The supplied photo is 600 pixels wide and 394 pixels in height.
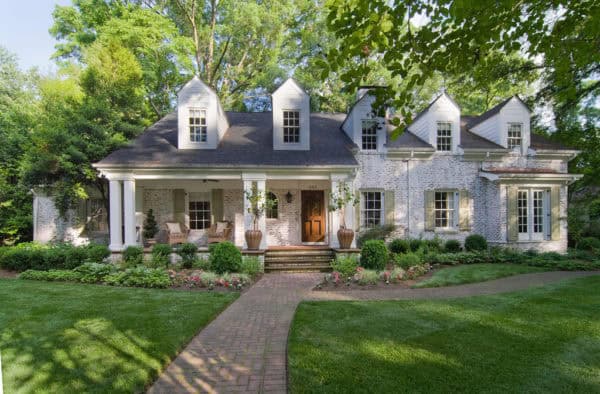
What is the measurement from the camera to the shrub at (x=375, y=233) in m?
13.4

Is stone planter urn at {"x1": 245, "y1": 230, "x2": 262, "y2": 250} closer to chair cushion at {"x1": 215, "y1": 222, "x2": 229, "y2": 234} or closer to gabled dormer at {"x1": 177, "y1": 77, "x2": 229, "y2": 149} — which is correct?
chair cushion at {"x1": 215, "y1": 222, "x2": 229, "y2": 234}

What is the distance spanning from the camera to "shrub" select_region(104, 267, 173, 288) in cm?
901

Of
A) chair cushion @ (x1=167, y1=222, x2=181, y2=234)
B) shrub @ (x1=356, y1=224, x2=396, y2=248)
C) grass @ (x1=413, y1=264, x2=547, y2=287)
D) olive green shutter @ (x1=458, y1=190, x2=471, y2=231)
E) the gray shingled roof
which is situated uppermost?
the gray shingled roof

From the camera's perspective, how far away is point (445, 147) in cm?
1473

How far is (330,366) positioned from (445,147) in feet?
42.8

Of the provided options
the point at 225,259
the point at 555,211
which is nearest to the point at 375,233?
the point at 225,259

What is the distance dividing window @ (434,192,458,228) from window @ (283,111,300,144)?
6.76 metres

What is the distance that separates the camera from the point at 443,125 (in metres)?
14.8

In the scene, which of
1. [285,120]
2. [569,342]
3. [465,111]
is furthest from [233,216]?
[465,111]

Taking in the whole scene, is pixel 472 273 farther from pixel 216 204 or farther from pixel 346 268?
pixel 216 204

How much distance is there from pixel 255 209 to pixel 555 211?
12.7 m

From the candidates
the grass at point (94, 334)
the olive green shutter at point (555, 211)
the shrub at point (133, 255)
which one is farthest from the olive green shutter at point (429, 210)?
the shrub at point (133, 255)

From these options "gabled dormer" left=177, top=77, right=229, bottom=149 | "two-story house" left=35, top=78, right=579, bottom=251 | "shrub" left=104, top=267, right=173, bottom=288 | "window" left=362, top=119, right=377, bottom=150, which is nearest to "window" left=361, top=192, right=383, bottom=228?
"two-story house" left=35, top=78, right=579, bottom=251

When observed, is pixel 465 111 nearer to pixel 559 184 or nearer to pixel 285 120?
pixel 559 184
